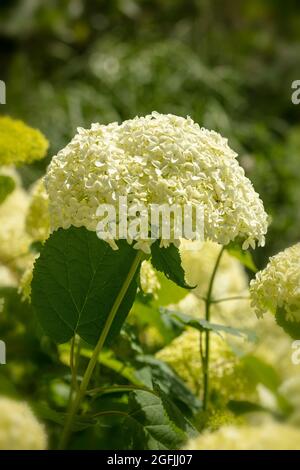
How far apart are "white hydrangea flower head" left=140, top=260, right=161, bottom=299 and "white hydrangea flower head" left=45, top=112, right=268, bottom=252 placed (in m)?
0.14

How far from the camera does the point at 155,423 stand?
0.70 m

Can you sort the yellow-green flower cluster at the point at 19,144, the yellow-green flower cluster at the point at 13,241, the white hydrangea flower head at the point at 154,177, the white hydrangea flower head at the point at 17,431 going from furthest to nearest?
the yellow-green flower cluster at the point at 13,241
the yellow-green flower cluster at the point at 19,144
the white hydrangea flower head at the point at 154,177
the white hydrangea flower head at the point at 17,431

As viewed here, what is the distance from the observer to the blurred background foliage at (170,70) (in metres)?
2.74

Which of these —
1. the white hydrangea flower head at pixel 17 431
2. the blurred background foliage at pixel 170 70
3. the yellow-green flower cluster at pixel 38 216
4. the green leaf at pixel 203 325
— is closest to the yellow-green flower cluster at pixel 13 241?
the yellow-green flower cluster at pixel 38 216

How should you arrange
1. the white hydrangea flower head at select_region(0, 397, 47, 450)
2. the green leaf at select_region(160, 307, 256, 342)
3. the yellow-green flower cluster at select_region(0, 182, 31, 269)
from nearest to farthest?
1. the white hydrangea flower head at select_region(0, 397, 47, 450)
2. the green leaf at select_region(160, 307, 256, 342)
3. the yellow-green flower cluster at select_region(0, 182, 31, 269)

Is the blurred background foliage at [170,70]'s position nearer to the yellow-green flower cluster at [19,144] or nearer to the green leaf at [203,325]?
the yellow-green flower cluster at [19,144]

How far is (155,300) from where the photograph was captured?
0.86m

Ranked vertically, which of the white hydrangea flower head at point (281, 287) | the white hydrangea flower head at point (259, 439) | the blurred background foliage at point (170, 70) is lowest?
the white hydrangea flower head at point (259, 439)

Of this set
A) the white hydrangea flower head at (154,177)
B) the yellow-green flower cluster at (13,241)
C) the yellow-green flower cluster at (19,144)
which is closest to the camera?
the white hydrangea flower head at (154,177)

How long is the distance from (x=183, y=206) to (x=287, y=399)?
20.4 inches

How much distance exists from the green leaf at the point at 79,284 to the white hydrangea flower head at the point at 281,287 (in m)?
0.12

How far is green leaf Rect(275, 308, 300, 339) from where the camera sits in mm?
681

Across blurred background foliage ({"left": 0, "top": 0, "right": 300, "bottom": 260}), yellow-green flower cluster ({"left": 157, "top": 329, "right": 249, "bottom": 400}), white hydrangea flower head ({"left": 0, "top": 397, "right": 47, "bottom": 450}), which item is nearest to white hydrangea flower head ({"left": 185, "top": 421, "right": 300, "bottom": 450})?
white hydrangea flower head ({"left": 0, "top": 397, "right": 47, "bottom": 450})

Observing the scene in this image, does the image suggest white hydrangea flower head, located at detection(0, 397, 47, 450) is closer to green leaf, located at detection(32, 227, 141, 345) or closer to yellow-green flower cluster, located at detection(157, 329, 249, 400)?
green leaf, located at detection(32, 227, 141, 345)
